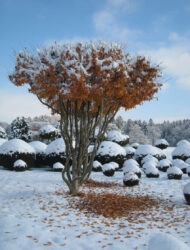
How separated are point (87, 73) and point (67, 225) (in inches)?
159

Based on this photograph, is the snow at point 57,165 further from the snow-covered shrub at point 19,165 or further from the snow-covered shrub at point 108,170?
the snow-covered shrub at point 108,170

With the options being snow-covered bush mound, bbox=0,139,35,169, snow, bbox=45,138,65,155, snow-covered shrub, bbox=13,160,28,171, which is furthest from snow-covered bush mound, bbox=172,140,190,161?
snow-covered shrub, bbox=13,160,28,171

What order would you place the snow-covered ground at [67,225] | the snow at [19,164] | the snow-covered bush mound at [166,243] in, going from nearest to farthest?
1. the snow-covered bush mound at [166,243]
2. the snow-covered ground at [67,225]
3. the snow at [19,164]

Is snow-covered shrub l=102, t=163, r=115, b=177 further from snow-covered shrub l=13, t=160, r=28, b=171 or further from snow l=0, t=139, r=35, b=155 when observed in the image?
snow l=0, t=139, r=35, b=155

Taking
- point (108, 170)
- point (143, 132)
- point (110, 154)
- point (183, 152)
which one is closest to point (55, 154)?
point (110, 154)

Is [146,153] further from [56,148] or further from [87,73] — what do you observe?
[87,73]

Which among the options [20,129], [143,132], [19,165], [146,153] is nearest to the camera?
[19,165]

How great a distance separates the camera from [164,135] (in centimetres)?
7075

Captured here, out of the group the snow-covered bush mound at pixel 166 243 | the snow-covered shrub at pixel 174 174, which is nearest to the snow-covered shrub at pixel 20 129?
the snow-covered shrub at pixel 174 174

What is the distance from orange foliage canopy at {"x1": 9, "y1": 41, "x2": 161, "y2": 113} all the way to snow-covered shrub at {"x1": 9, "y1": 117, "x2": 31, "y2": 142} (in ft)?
72.2

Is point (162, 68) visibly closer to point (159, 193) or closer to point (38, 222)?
point (159, 193)

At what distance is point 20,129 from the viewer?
28.0 meters

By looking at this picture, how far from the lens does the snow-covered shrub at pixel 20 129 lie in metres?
27.8

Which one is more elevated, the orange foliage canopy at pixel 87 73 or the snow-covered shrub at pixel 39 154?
the orange foliage canopy at pixel 87 73
